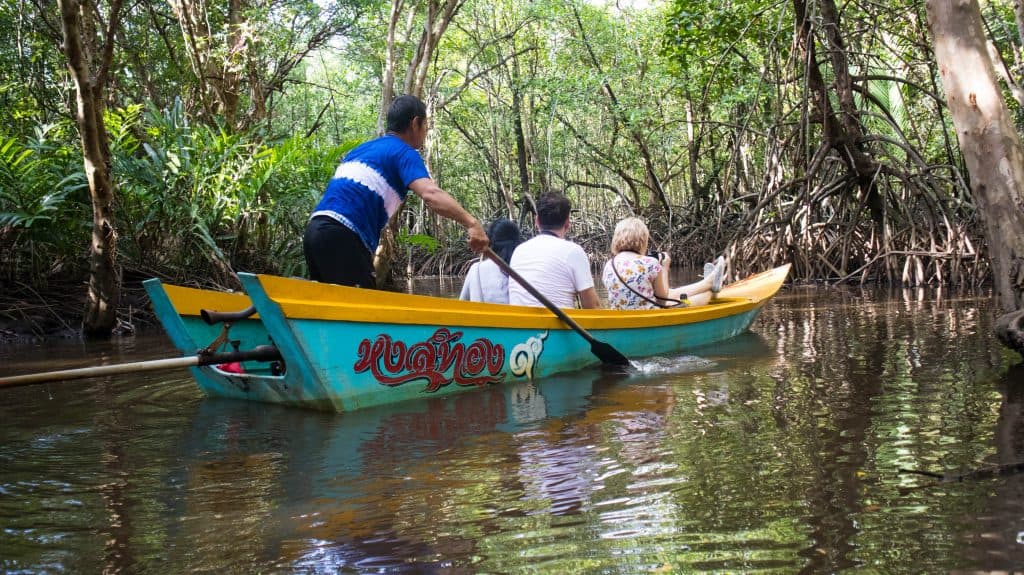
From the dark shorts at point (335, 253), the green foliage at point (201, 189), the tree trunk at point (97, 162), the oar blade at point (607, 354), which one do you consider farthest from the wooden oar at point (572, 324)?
the green foliage at point (201, 189)

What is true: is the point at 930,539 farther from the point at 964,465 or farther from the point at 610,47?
the point at 610,47

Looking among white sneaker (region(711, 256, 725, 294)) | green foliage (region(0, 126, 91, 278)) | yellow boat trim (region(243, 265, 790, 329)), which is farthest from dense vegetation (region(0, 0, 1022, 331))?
yellow boat trim (region(243, 265, 790, 329))

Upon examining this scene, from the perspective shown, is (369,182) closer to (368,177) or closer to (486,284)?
(368,177)

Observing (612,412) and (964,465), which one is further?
(612,412)

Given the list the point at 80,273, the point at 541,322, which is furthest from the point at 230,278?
the point at 541,322

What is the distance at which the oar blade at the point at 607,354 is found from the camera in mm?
4980

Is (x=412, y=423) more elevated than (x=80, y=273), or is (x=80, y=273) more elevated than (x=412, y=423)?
(x=80, y=273)

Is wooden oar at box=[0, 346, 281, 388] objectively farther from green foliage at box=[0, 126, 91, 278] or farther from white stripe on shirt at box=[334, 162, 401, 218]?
green foliage at box=[0, 126, 91, 278]

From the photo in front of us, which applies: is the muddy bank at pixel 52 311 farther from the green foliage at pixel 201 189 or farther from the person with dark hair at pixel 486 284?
the person with dark hair at pixel 486 284

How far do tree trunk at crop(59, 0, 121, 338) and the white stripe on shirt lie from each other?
9.81 feet

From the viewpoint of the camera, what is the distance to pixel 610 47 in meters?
17.8

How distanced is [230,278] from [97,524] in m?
5.77

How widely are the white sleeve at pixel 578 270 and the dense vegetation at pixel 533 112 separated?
8.08ft

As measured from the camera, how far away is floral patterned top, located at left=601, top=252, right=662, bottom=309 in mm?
5488
